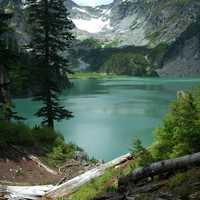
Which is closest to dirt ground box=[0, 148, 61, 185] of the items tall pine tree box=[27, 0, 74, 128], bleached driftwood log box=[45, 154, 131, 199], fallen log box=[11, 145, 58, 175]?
fallen log box=[11, 145, 58, 175]

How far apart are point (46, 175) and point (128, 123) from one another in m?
47.1

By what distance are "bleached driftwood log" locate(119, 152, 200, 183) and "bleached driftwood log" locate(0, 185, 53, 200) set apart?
18.7ft

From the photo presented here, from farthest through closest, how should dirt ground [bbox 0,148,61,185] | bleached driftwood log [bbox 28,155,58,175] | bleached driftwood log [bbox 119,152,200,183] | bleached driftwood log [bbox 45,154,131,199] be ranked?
1. bleached driftwood log [bbox 28,155,58,175]
2. dirt ground [bbox 0,148,61,185]
3. bleached driftwood log [bbox 45,154,131,199]
4. bleached driftwood log [bbox 119,152,200,183]

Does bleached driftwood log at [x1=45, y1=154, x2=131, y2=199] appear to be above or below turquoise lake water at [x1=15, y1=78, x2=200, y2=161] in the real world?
above

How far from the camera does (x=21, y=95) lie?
12325 cm

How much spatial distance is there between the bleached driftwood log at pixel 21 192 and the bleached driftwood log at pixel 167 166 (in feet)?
18.7

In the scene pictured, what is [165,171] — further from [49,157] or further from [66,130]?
[66,130]

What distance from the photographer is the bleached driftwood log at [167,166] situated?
968 cm

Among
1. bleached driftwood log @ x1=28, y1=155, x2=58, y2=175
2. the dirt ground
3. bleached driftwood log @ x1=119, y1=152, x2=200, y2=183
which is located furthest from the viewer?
bleached driftwood log @ x1=28, y1=155, x2=58, y2=175

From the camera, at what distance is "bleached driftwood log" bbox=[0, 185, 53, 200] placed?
48.8ft

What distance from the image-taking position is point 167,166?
995 cm

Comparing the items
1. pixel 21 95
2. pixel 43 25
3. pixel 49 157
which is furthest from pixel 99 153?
pixel 21 95

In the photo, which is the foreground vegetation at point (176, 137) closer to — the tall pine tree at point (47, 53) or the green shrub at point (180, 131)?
the green shrub at point (180, 131)

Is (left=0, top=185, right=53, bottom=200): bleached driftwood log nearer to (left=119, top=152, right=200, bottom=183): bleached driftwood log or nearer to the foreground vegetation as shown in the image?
the foreground vegetation
